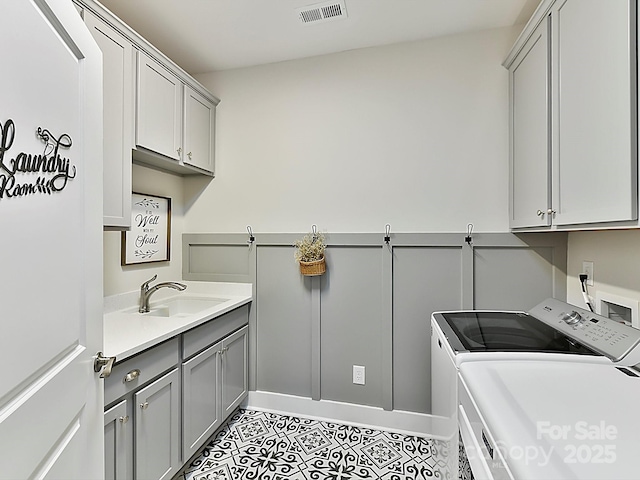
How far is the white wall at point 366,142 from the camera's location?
6.93 feet

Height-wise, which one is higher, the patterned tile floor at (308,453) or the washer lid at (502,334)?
the washer lid at (502,334)

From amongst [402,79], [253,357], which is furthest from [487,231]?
[253,357]

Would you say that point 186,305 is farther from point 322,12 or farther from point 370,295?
point 322,12

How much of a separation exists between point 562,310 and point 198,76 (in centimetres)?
292

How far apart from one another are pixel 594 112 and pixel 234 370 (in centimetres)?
231

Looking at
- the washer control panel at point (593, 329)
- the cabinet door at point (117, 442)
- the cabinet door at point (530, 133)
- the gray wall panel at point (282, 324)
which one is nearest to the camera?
the washer control panel at point (593, 329)

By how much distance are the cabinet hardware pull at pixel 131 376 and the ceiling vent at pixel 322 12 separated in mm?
2060

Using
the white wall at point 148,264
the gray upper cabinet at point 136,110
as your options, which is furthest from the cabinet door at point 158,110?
the white wall at point 148,264

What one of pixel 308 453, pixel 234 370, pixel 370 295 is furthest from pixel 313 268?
pixel 308 453

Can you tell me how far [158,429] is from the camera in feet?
5.01

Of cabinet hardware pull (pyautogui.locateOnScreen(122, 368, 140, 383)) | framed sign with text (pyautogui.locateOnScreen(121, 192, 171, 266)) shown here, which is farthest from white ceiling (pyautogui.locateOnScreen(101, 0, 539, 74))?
cabinet hardware pull (pyautogui.locateOnScreen(122, 368, 140, 383))

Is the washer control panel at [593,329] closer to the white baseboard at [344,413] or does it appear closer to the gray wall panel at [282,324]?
the white baseboard at [344,413]

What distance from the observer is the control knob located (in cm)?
146

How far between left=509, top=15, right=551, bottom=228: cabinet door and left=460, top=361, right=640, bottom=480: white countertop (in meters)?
0.79
